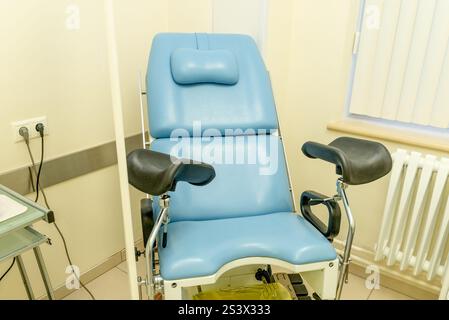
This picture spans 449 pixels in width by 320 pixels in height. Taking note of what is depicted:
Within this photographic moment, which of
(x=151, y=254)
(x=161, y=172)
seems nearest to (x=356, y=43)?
(x=161, y=172)

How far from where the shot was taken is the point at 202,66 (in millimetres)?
1501

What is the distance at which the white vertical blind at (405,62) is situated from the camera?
62.7 inches

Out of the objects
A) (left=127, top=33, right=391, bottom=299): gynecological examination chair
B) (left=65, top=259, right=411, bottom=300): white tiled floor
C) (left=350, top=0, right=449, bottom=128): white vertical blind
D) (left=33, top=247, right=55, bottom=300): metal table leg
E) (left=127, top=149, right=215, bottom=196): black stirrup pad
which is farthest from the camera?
(left=65, top=259, right=411, bottom=300): white tiled floor

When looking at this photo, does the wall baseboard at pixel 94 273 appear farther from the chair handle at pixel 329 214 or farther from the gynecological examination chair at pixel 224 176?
the chair handle at pixel 329 214

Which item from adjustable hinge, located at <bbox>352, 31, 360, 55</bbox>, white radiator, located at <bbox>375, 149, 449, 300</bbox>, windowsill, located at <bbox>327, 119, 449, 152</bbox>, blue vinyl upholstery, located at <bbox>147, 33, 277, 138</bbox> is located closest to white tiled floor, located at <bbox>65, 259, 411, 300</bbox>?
white radiator, located at <bbox>375, 149, 449, 300</bbox>

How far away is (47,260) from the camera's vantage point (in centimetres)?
175

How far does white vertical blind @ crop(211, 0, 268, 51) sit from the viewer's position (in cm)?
176

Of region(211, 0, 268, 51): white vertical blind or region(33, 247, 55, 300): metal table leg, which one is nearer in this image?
region(33, 247, 55, 300): metal table leg

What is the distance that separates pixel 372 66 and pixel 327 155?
79 cm

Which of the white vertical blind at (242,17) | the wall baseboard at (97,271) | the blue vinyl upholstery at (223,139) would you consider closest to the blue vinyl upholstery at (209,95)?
the blue vinyl upholstery at (223,139)

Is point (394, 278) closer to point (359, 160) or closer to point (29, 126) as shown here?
point (359, 160)

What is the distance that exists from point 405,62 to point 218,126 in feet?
3.04

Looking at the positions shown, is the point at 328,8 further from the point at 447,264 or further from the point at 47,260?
the point at 47,260

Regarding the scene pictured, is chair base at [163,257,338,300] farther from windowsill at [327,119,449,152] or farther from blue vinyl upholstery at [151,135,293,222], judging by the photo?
windowsill at [327,119,449,152]
